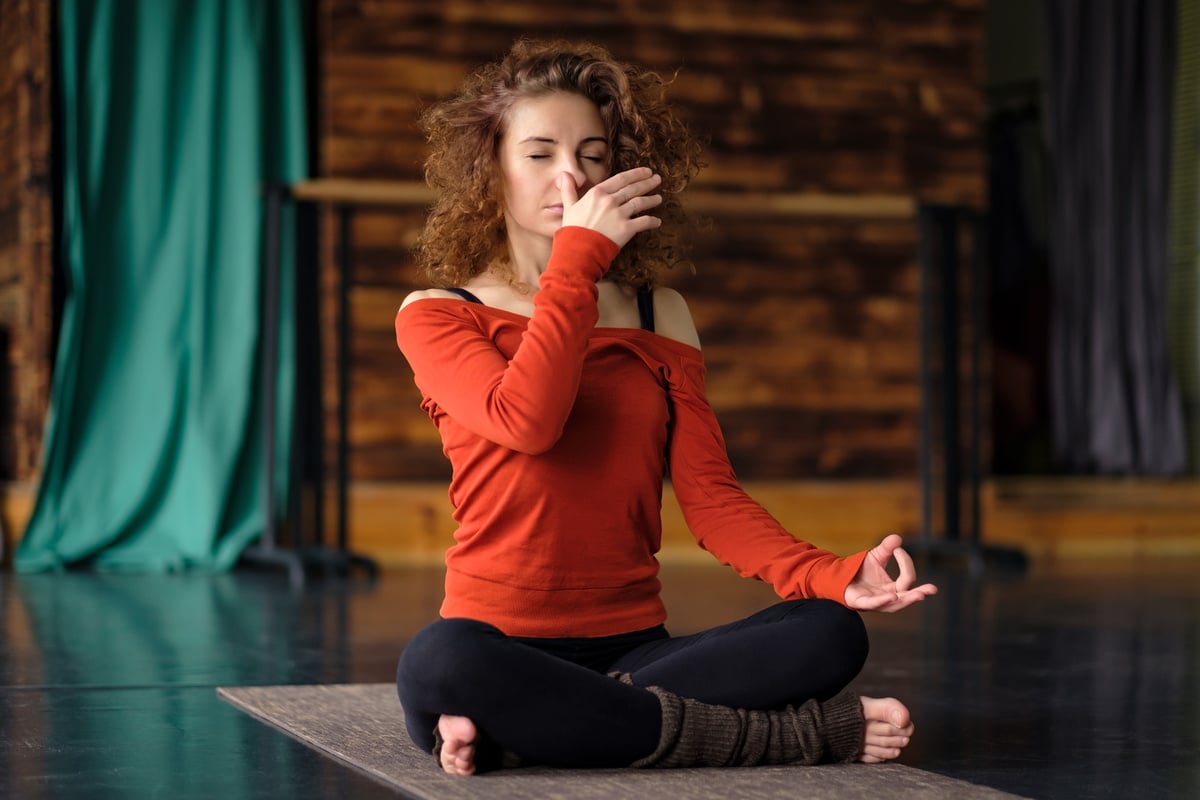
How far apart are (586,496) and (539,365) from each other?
0.57 ft

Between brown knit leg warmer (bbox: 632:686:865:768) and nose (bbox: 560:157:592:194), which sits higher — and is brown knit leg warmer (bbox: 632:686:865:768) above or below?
below

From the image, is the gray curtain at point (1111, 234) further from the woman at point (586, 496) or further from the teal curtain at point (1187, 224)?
the woman at point (586, 496)

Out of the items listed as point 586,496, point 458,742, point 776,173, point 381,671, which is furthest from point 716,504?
point 776,173

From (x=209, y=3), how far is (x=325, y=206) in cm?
58

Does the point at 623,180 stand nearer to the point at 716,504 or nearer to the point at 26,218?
the point at 716,504

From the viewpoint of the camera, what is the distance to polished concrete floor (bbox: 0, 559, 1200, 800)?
1.46 metres

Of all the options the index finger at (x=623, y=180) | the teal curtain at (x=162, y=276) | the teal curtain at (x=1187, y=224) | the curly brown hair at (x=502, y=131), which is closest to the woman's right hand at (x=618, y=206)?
the index finger at (x=623, y=180)

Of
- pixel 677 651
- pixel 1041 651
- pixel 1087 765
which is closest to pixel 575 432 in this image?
pixel 677 651

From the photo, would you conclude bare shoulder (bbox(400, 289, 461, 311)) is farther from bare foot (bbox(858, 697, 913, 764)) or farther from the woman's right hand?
bare foot (bbox(858, 697, 913, 764))

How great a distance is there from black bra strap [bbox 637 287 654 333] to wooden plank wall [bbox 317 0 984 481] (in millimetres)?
2534

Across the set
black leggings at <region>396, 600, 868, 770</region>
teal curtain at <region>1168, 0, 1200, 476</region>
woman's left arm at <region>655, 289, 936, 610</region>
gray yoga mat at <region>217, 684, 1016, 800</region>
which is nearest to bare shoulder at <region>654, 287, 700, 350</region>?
woman's left arm at <region>655, 289, 936, 610</region>

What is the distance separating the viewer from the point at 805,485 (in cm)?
428

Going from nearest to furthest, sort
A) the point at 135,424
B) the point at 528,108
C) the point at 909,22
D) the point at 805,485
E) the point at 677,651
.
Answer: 1. the point at 677,651
2. the point at 528,108
3. the point at 135,424
4. the point at 805,485
5. the point at 909,22

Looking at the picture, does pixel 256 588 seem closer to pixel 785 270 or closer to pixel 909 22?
pixel 785 270
